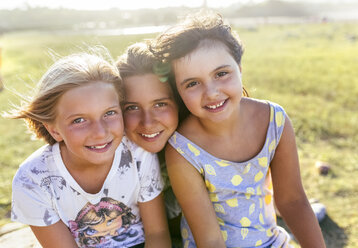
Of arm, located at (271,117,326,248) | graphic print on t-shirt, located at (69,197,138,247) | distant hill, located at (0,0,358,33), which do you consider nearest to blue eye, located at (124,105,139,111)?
graphic print on t-shirt, located at (69,197,138,247)

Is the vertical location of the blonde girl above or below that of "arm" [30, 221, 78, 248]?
above

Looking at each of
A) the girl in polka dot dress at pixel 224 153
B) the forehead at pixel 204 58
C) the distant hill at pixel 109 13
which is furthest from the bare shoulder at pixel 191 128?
the distant hill at pixel 109 13

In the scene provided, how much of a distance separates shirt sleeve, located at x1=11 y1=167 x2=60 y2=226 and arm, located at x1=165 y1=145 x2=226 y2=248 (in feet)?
2.33

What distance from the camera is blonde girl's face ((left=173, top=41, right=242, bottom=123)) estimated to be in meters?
1.91

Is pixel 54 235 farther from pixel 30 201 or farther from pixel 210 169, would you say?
pixel 210 169

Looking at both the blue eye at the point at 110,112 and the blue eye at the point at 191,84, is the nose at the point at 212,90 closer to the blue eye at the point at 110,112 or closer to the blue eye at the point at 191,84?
the blue eye at the point at 191,84

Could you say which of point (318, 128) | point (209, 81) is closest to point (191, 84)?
point (209, 81)

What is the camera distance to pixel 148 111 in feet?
6.62

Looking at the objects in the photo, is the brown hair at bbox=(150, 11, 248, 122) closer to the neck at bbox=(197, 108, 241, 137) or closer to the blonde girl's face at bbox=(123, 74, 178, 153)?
the blonde girl's face at bbox=(123, 74, 178, 153)

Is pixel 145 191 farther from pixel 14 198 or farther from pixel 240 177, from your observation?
pixel 14 198

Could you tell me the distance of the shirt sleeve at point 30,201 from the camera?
1836 mm

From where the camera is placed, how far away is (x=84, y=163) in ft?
6.44

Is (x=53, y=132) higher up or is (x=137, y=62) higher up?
(x=137, y=62)

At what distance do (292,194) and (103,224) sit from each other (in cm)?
119
